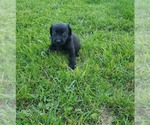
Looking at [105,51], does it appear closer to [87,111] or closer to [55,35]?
[55,35]

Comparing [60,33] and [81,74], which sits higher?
[60,33]

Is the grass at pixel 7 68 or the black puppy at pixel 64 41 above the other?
the black puppy at pixel 64 41

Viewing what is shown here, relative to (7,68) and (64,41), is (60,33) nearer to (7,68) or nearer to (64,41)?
(64,41)

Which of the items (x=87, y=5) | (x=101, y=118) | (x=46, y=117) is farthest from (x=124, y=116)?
(x=87, y=5)

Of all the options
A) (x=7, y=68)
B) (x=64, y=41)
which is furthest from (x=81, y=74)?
(x=7, y=68)

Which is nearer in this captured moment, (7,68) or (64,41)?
(7,68)

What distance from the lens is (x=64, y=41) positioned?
11.0 feet

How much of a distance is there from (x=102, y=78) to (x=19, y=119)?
91cm

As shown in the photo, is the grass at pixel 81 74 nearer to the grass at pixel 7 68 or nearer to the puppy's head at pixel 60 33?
the grass at pixel 7 68

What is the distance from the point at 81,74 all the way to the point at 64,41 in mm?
459

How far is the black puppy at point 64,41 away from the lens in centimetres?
334

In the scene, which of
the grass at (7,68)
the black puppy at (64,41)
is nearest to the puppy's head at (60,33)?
the black puppy at (64,41)

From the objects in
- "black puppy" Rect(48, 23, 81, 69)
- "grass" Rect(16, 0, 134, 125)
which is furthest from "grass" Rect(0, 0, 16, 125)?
"black puppy" Rect(48, 23, 81, 69)

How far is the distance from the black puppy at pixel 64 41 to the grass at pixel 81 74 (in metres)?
0.08
